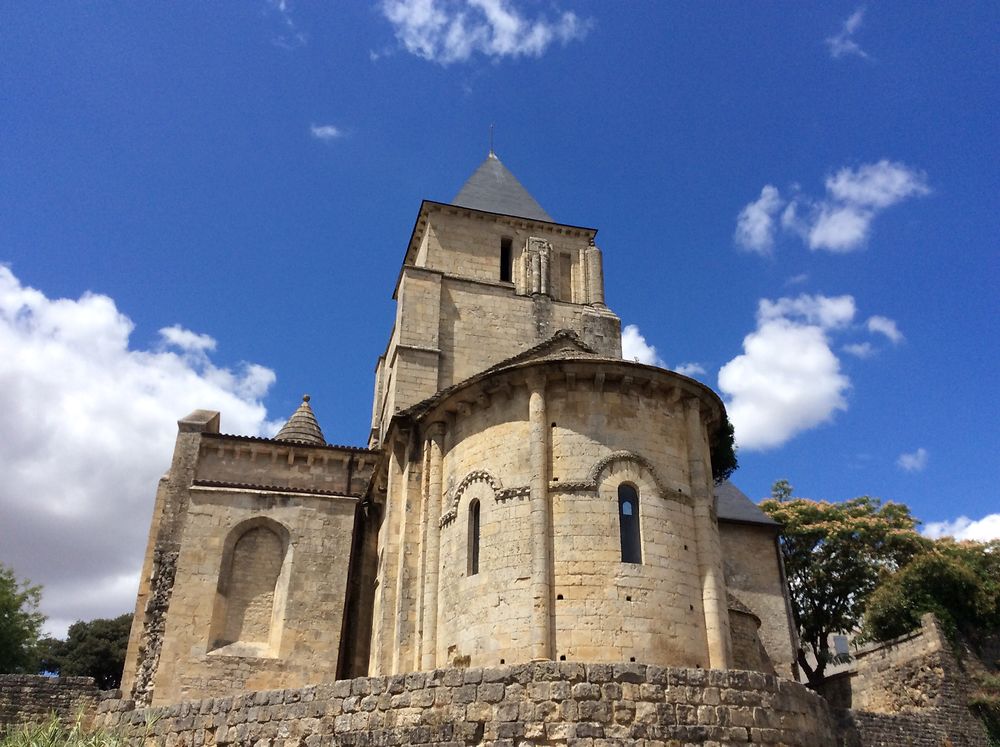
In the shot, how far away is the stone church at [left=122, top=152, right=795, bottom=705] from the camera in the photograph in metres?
12.6

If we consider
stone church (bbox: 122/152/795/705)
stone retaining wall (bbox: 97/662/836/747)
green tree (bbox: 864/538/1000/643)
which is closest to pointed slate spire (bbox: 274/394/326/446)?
stone church (bbox: 122/152/795/705)

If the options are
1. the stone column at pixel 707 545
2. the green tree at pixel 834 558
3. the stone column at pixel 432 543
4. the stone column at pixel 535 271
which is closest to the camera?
the stone column at pixel 707 545

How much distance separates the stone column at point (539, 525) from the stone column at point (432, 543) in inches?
97.5

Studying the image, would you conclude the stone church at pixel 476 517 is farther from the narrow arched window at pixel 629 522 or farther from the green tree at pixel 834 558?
the green tree at pixel 834 558

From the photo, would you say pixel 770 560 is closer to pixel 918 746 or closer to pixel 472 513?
pixel 918 746

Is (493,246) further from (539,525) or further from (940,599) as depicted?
(940,599)

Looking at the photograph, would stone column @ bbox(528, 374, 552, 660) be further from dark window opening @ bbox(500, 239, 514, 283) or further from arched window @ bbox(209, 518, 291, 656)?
dark window opening @ bbox(500, 239, 514, 283)

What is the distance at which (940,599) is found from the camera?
21578 mm

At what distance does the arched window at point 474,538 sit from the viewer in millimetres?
13680

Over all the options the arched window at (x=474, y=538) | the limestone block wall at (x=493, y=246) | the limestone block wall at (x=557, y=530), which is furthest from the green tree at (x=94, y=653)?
the arched window at (x=474, y=538)

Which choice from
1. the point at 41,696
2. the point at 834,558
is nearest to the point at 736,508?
the point at 834,558

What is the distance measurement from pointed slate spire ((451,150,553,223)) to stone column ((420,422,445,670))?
11.7m

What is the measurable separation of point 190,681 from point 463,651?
23.7 feet

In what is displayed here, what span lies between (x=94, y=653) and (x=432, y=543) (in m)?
29.9
